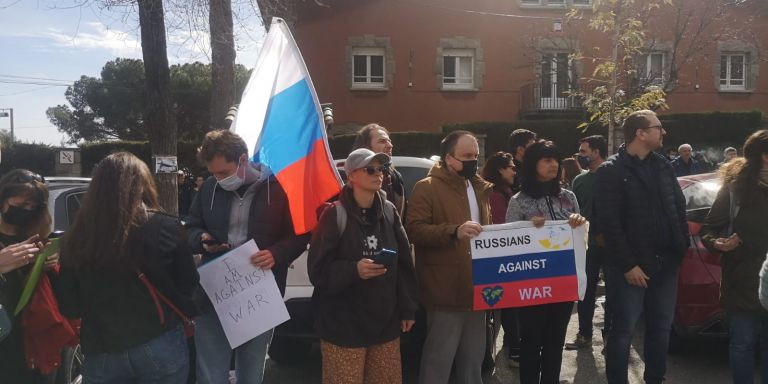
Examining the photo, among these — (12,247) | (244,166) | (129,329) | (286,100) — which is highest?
(286,100)

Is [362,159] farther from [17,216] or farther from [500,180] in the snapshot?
[500,180]

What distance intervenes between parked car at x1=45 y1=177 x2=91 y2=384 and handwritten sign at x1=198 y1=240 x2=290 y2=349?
1.31 m

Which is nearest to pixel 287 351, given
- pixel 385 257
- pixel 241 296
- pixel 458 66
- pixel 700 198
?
pixel 241 296

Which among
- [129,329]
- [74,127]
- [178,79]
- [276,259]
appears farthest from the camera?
[74,127]

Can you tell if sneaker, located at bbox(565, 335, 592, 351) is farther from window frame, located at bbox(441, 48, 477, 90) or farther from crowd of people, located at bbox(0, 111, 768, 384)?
window frame, located at bbox(441, 48, 477, 90)

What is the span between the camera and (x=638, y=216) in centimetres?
407

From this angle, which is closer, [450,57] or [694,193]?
[694,193]

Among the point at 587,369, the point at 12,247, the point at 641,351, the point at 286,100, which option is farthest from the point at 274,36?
the point at 641,351

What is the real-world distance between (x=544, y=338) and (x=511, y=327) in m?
1.24

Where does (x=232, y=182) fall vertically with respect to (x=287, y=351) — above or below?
above

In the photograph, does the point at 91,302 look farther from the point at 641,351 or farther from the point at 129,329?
the point at 641,351

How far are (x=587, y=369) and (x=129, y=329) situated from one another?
397 cm

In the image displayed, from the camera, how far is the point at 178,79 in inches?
1374

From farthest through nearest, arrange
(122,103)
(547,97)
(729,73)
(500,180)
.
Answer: (122,103)
(729,73)
(547,97)
(500,180)
